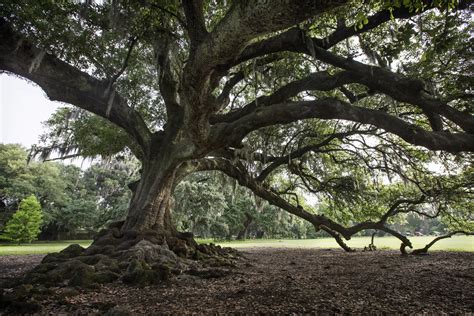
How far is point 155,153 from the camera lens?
9336 mm

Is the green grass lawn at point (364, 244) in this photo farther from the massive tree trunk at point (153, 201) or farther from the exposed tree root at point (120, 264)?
the exposed tree root at point (120, 264)

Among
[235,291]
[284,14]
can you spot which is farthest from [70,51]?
[235,291]

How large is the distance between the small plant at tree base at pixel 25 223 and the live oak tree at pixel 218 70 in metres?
19.5

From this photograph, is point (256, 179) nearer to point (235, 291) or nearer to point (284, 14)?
point (235, 291)

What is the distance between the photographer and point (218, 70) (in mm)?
4715

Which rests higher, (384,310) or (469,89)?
(469,89)

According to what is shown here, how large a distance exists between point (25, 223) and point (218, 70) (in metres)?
27.8

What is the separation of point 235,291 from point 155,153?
613 centimetres

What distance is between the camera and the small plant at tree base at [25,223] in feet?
78.5

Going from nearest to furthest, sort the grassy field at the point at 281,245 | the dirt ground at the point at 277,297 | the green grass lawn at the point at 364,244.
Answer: the dirt ground at the point at 277,297 → the grassy field at the point at 281,245 → the green grass lawn at the point at 364,244

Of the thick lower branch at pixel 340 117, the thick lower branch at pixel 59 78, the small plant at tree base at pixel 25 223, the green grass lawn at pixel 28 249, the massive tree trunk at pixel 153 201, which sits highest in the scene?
the thick lower branch at pixel 59 78

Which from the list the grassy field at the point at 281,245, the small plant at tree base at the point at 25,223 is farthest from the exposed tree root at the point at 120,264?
the small plant at tree base at the point at 25,223

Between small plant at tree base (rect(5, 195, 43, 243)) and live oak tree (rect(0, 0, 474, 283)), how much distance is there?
19529mm

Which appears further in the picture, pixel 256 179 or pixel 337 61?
pixel 256 179
